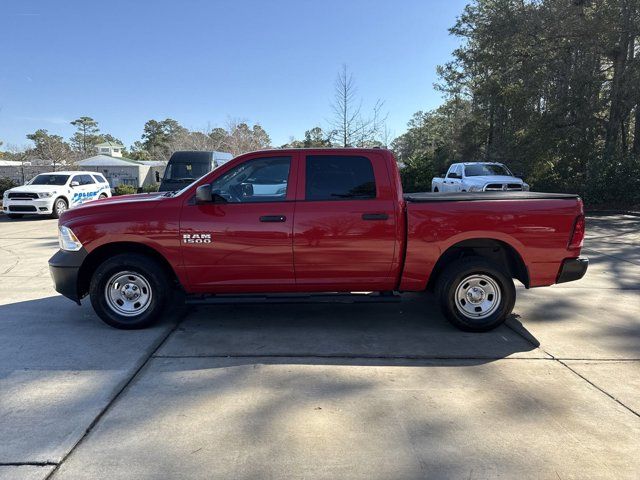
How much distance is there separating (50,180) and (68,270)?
14731 millimetres

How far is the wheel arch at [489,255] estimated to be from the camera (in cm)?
501

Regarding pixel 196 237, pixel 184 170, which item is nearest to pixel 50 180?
pixel 184 170

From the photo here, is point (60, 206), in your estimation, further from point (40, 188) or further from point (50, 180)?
point (50, 180)

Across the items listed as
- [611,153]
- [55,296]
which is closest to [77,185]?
[55,296]

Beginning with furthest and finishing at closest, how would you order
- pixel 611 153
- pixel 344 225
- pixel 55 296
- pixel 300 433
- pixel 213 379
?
pixel 611 153 → pixel 55 296 → pixel 344 225 → pixel 213 379 → pixel 300 433

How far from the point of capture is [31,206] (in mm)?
16234

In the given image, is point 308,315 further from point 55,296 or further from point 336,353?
point 55,296

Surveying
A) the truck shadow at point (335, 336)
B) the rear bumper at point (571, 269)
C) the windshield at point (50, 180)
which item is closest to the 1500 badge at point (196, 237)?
the truck shadow at point (335, 336)

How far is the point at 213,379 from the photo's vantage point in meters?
3.87

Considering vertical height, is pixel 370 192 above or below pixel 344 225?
above

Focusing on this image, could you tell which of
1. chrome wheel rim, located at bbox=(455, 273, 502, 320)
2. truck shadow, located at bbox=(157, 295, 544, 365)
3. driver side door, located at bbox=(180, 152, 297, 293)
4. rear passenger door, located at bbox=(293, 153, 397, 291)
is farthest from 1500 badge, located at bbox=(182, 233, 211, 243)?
chrome wheel rim, located at bbox=(455, 273, 502, 320)

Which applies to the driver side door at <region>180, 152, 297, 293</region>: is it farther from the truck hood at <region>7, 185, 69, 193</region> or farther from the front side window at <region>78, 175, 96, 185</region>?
the front side window at <region>78, 175, 96, 185</region>

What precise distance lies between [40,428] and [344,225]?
3.06m

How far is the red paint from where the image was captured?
189 inches
